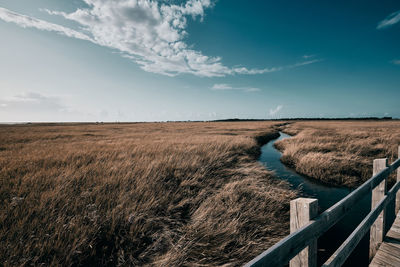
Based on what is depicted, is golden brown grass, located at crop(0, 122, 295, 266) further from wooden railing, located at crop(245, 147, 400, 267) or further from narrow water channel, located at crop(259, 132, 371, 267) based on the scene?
wooden railing, located at crop(245, 147, 400, 267)

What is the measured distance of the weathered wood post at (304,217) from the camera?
1562 millimetres

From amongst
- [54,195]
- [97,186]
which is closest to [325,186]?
[97,186]

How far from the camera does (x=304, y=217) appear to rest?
1.58 metres

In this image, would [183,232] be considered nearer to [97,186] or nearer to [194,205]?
[194,205]

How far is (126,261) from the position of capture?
2908mm

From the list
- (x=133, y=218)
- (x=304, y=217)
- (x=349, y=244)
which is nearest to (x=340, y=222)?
(x=349, y=244)

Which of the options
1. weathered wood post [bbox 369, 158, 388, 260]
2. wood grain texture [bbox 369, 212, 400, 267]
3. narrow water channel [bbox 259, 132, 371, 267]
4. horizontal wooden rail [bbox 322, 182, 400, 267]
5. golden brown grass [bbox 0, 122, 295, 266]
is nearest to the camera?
horizontal wooden rail [bbox 322, 182, 400, 267]

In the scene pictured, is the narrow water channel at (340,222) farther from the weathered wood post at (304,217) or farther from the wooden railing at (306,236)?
the weathered wood post at (304,217)

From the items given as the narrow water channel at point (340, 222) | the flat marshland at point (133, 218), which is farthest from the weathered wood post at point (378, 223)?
the flat marshland at point (133, 218)

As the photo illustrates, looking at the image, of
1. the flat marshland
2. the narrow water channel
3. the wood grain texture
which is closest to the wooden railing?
the wood grain texture

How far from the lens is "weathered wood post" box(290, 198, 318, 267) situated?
5.12 feet

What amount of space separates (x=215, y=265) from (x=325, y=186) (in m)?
6.97

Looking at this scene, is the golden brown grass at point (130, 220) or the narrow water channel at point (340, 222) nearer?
the golden brown grass at point (130, 220)

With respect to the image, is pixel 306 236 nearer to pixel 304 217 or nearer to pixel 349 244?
pixel 304 217
